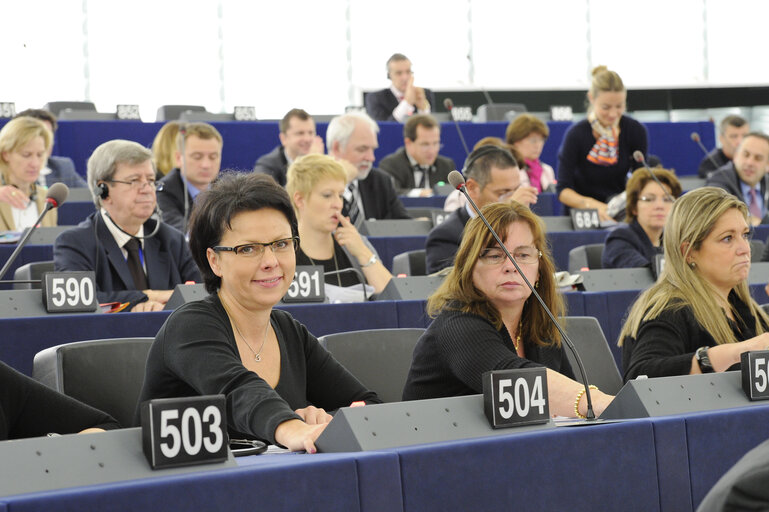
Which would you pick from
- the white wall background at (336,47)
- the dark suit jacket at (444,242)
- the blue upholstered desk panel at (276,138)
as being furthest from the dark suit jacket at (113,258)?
the white wall background at (336,47)

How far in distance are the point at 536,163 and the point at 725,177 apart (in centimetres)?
114

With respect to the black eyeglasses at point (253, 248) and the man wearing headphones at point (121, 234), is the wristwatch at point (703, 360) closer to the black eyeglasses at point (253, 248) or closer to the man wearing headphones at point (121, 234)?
the black eyeglasses at point (253, 248)

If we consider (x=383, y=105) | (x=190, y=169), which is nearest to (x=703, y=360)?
(x=190, y=169)

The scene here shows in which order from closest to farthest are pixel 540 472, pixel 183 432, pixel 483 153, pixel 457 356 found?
pixel 183 432, pixel 540 472, pixel 457 356, pixel 483 153

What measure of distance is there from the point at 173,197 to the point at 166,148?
0.58 m

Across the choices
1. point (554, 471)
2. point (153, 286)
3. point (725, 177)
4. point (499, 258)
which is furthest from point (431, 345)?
point (725, 177)

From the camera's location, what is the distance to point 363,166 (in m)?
5.17

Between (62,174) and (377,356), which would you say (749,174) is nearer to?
(62,174)

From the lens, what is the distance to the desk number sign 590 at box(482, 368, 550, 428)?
5.28 ft

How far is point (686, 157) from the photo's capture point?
8977 mm

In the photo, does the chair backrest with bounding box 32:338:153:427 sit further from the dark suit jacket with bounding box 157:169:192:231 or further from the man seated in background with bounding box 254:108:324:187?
the man seated in background with bounding box 254:108:324:187

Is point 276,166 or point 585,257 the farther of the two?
point 276,166

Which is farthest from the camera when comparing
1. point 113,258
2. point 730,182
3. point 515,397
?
point 730,182

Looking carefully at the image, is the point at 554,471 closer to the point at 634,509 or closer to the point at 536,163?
the point at 634,509
